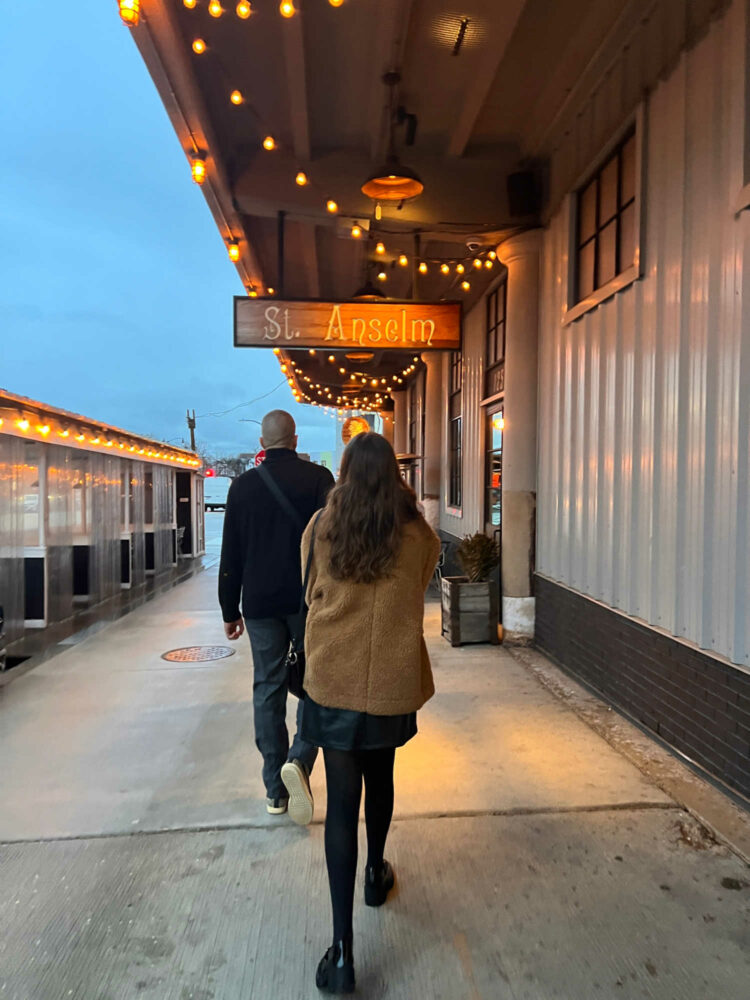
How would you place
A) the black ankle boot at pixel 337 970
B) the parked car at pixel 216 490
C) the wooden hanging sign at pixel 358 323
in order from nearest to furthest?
the black ankle boot at pixel 337 970
the wooden hanging sign at pixel 358 323
the parked car at pixel 216 490

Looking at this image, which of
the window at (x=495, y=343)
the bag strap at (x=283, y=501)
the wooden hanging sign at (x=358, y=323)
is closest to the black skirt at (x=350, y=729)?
the bag strap at (x=283, y=501)

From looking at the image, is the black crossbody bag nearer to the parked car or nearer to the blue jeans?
the blue jeans

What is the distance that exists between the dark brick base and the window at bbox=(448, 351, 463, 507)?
5.54 metres

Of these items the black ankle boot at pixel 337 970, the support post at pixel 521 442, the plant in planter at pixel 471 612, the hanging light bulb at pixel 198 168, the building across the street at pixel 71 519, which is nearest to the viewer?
the black ankle boot at pixel 337 970

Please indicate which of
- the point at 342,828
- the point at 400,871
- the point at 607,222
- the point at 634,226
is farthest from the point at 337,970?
the point at 607,222

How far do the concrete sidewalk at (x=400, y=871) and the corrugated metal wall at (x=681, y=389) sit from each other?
1040 mm

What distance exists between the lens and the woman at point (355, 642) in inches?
84.4

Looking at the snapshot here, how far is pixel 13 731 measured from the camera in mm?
4484

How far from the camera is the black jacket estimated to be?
3.18 m

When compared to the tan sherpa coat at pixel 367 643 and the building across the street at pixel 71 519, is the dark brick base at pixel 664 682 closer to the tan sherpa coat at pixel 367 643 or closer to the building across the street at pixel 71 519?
the tan sherpa coat at pixel 367 643

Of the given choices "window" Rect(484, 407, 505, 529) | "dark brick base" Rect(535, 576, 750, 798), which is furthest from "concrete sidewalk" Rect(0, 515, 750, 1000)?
"window" Rect(484, 407, 505, 529)

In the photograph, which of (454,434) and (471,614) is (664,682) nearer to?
(471,614)

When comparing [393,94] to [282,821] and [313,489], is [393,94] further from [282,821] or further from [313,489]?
[282,821]

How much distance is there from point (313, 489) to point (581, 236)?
379 centimetres
